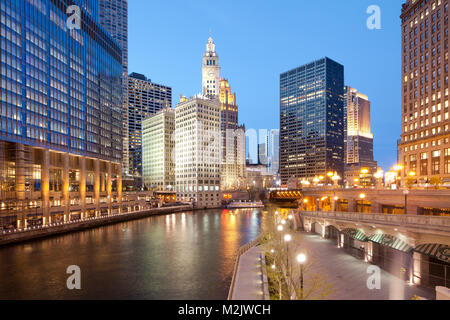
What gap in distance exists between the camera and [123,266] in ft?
133

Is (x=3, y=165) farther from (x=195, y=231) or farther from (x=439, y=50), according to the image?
(x=439, y=50)

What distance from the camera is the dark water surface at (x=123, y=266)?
99.8ft

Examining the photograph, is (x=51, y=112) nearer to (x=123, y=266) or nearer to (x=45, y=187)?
(x=45, y=187)

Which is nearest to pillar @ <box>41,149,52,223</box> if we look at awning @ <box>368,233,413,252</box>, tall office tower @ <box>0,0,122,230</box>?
tall office tower @ <box>0,0,122,230</box>

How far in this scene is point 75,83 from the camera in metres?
89.2

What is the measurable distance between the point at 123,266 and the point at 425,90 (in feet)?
329

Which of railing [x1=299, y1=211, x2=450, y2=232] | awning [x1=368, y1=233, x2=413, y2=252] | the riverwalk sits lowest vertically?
the riverwalk

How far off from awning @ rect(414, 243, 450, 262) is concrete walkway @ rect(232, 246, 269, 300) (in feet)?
52.7

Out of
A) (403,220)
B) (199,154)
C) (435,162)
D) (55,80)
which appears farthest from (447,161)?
(199,154)

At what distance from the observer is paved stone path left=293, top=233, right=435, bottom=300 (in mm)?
24484

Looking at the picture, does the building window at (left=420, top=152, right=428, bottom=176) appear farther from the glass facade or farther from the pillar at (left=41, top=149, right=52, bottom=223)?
the pillar at (left=41, top=149, right=52, bottom=223)

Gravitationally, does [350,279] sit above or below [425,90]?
below
